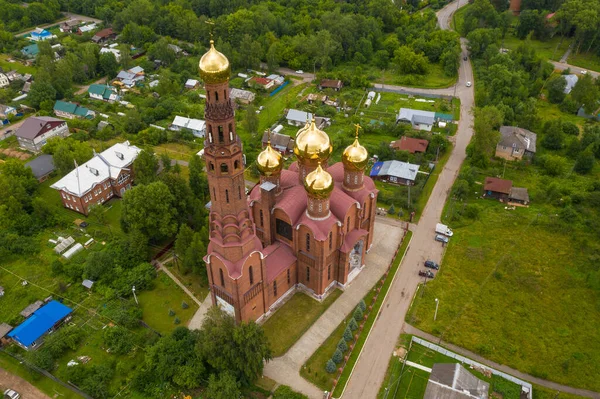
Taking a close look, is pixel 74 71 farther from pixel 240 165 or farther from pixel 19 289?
pixel 240 165

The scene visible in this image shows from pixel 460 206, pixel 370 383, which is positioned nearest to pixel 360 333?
pixel 370 383

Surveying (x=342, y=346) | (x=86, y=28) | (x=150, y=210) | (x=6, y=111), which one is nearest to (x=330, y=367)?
(x=342, y=346)

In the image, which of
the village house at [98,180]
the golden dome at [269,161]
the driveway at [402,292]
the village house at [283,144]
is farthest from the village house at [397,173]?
the village house at [98,180]

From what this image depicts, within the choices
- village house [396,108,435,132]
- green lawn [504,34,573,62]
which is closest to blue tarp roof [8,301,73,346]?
village house [396,108,435,132]

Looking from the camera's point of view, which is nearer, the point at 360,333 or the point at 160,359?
the point at 160,359

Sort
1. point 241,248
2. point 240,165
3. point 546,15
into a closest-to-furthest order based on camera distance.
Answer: point 240,165, point 241,248, point 546,15

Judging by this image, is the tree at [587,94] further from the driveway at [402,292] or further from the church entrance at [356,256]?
the church entrance at [356,256]
